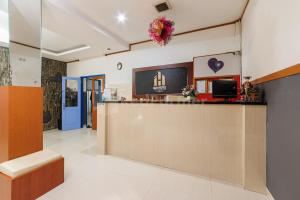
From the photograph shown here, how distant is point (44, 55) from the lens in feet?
16.8

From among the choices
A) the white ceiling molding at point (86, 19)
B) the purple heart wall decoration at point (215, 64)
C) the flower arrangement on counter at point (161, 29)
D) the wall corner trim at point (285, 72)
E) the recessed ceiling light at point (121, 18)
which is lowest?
the wall corner trim at point (285, 72)

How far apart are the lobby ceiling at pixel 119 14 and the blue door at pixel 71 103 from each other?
1.96 m

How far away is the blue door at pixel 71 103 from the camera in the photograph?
5.42 meters

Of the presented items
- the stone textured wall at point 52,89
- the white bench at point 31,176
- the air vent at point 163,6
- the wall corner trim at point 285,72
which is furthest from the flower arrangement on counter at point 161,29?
the stone textured wall at point 52,89

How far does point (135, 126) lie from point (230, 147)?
60.3 inches

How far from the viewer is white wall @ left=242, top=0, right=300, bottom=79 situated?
127cm

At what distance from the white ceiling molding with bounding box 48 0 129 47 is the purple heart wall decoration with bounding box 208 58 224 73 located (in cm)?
242

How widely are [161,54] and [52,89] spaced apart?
440 cm

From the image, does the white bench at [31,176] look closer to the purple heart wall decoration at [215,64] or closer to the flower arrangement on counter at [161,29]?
the flower arrangement on counter at [161,29]

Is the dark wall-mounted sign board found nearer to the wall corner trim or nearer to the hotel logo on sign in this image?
the hotel logo on sign

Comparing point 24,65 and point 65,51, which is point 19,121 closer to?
point 24,65

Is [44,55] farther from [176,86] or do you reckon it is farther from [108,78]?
[176,86]

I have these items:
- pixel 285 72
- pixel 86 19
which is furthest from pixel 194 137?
pixel 86 19

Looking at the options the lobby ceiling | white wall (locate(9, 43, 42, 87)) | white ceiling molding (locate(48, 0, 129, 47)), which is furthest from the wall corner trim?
white wall (locate(9, 43, 42, 87))
